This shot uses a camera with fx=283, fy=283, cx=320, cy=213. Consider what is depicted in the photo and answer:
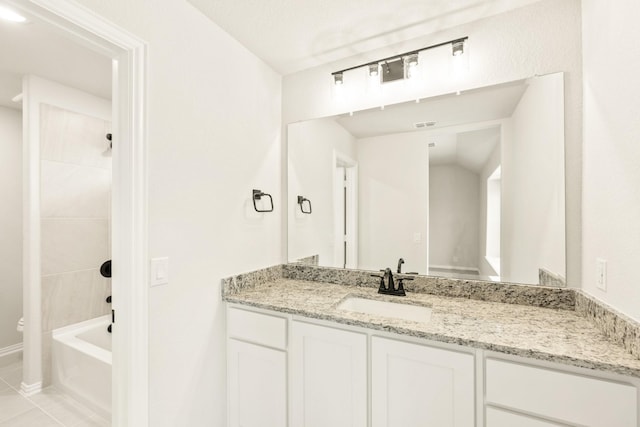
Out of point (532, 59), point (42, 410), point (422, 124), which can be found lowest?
point (42, 410)

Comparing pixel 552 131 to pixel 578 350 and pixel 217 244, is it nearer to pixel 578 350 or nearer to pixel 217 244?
pixel 578 350

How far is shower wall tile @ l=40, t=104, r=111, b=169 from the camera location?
7.61 feet

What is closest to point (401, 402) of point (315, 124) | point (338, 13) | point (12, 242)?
point (315, 124)

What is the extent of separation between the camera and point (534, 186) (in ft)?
4.87

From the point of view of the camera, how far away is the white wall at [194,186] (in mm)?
1295

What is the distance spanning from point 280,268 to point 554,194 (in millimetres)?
1702

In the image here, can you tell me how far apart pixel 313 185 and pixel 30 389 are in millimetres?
2688

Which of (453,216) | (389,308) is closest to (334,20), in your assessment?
(453,216)

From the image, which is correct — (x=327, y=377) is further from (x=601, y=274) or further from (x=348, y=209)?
(x=601, y=274)

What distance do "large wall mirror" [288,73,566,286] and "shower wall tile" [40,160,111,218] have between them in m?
1.94

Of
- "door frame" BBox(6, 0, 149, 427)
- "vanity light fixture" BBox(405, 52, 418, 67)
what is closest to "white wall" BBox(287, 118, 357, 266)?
"vanity light fixture" BBox(405, 52, 418, 67)

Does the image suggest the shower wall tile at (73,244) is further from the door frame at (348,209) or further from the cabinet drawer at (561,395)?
the cabinet drawer at (561,395)

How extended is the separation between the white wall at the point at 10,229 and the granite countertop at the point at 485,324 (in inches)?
105

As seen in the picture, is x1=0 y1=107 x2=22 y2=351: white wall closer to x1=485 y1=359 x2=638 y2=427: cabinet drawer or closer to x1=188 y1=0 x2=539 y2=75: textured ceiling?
x1=188 y1=0 x2=539 y2=75: textured ceiling
